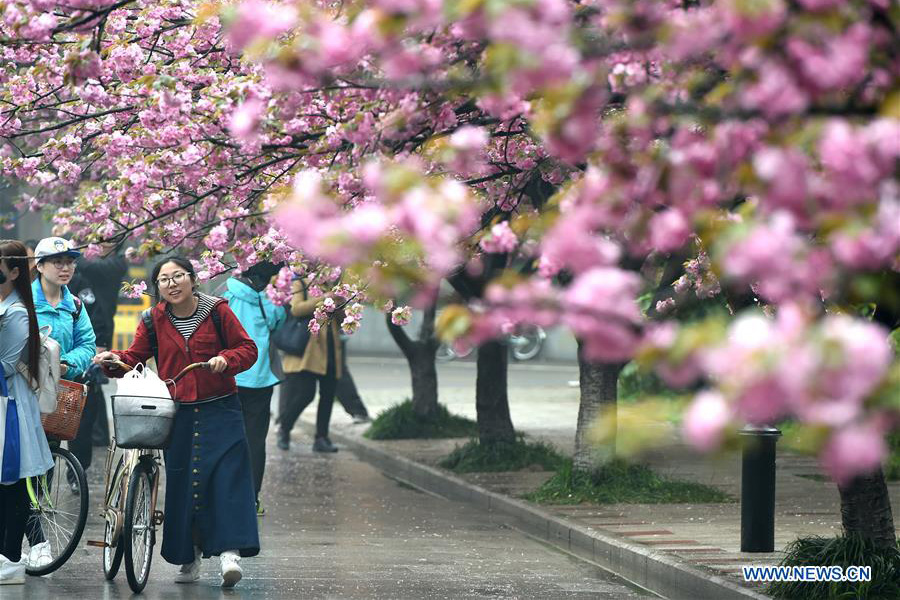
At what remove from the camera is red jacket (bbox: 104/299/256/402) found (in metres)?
8.33

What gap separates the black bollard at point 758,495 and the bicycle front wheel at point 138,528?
11.0 feet

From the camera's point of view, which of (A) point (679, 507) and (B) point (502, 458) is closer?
(A) point (679, 507)

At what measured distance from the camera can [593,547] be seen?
9.98 meters

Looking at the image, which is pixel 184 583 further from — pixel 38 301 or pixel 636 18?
pixel 636 18

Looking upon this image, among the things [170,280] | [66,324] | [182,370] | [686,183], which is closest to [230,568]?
[182,370]

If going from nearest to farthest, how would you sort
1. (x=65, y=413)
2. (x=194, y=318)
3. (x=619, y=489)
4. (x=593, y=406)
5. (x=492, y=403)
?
1. (x=194, y=318)
2. (x=65, y=413)
3. (x=619, y=489)
4. (x=593, y=406)
5. (x=492, y=403)

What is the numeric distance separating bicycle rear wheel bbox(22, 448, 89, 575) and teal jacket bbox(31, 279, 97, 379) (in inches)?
28.2

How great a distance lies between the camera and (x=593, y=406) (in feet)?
40.1

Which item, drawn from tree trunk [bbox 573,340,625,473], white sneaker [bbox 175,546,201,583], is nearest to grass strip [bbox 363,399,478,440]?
tree trunk [bbox 573,340,625,473]

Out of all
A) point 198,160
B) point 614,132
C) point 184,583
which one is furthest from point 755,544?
point 614,132

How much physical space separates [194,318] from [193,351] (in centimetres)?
19

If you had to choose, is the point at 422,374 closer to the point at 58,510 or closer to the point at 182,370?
the point at 58,510

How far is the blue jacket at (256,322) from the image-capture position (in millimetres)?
11039

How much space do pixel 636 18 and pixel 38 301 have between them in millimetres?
6266
